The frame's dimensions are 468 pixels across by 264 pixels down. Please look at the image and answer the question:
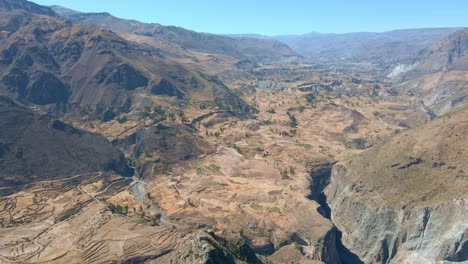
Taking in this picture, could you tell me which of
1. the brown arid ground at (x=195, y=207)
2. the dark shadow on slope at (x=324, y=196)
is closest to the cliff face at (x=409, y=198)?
the dark shadow on slope at (x=324, y=196)

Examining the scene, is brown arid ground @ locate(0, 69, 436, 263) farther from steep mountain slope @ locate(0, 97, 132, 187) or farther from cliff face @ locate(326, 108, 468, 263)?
cliff face @ locate(326, 108, 468, 263)

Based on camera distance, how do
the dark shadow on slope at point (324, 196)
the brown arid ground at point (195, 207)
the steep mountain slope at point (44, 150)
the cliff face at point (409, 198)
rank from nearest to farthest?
the brown arid ground at point (195, 207) < the cliff face at point (409, 198) < the dark shadow on slope at point (324, 196) < the steep mountain slope at point (44, 150)

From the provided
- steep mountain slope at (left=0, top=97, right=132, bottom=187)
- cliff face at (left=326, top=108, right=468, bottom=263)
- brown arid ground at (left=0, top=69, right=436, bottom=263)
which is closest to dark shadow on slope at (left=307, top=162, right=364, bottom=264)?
brown arid ground at (left=0, top=69, right=436, bottom=263)

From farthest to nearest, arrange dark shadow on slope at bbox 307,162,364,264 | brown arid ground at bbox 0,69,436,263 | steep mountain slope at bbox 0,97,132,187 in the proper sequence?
1. steep mountain slope at bbox 0,97,132,187
2. dark shadow on slope at bbox 307,162,364,264
3. brown arid ground at bbox 0,69,436,263

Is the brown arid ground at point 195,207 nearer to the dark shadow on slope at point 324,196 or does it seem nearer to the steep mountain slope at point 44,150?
the dark shadow on slope at point 324,196

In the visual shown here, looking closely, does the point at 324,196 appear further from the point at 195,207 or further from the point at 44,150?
the point at 44,150

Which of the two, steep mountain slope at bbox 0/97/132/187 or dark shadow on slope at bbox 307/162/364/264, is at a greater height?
steep mountain slope at bbox 0/97/132/187

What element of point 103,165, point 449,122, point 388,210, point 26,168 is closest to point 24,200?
point 26,168
